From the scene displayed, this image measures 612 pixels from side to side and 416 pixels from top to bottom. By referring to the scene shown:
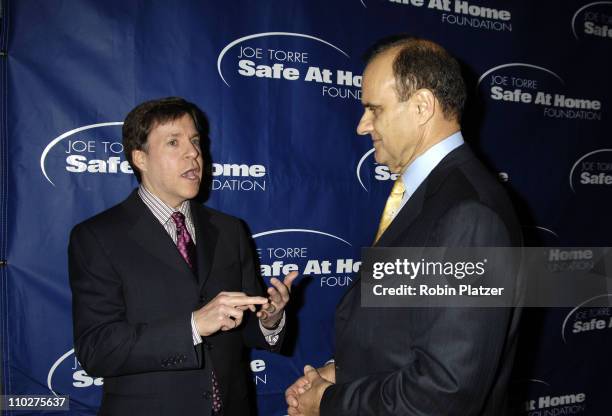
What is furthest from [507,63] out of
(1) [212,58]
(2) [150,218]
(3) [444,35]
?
(2) [150,218]

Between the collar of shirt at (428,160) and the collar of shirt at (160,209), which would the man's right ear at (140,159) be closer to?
the collar of shirt at (160,209)

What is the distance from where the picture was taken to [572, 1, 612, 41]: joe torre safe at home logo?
11.7 feet

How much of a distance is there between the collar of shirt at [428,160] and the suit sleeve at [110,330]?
933 millimetres

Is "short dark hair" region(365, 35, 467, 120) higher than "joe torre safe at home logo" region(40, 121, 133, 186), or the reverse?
"short dark hair" region(365, 35, 467, 120)

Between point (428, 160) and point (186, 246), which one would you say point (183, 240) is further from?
point (428, 160)

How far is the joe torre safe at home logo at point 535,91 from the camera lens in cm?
332

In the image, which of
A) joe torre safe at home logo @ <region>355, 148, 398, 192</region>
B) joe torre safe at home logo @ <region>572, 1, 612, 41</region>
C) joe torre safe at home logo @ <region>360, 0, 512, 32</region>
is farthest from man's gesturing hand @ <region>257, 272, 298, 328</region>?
joe torre safe at home logo @ <region>572, 1, 612, 41</region>

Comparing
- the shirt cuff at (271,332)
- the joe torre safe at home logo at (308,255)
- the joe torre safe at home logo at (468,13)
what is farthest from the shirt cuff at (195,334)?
the joe torre safe at home logo at (468,13)

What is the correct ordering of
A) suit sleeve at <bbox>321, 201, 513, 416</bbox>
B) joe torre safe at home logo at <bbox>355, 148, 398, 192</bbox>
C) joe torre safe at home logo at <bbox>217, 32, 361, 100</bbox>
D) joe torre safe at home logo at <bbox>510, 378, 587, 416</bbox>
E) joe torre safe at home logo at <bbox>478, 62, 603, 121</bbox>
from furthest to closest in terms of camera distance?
1. joe torre safe at home logo at <bbox>510, 378, 587, 416</bbox>
2. joe torre safe at home logo at <bbox>478, 62, 603, 121</bbox>
3. joe torre safe at home logo at <bbox>355, 148, 398, 192</bbox>
4. joe torre safe at home logo at <bbox>217, 32, 361, 100</bbox>
5. suit sleeve at <bbox>321, 201, 513, 416</bbox>

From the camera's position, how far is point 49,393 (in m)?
2.35

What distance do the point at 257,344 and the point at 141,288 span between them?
622 millimetres

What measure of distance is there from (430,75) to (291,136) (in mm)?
1581

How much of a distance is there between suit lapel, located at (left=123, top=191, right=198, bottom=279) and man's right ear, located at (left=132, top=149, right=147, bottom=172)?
22cm

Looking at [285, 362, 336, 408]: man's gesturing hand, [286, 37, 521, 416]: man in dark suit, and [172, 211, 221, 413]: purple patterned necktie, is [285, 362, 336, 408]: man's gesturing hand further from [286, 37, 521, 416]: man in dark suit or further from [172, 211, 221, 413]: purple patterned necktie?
[172, 211, 221, 413]: purple patterned necktie
